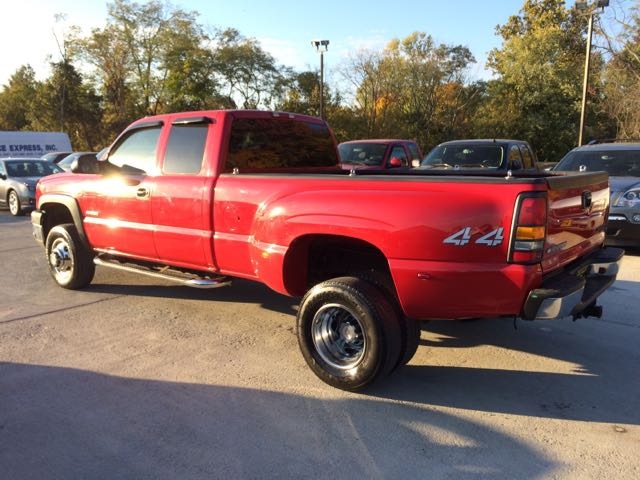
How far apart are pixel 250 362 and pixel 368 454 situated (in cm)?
151

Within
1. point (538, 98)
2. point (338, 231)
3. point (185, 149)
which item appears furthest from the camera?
point (538, 98)

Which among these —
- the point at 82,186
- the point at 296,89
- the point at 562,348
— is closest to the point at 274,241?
the point at 562,348

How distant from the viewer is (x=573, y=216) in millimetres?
3514

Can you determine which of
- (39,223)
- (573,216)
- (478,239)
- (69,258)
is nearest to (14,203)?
(39,223)

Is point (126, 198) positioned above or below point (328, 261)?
above

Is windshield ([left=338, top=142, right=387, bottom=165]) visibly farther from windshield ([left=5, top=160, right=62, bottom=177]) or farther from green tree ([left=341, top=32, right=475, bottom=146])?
green tree ([left=341, top=32, right=475, bottom=146])

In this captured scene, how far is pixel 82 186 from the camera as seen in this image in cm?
583

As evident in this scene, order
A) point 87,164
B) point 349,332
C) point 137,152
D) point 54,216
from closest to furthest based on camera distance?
point 349,332, point 137,152, point 87,164, point 54,216

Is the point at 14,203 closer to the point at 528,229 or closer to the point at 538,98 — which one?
the point at 528,229

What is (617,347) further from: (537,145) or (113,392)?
(537,145)

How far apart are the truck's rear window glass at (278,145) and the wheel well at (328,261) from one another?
112 cm

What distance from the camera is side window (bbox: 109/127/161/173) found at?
5.19 m

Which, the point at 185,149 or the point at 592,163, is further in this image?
the point at 592,163

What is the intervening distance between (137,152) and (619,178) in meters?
7.28
